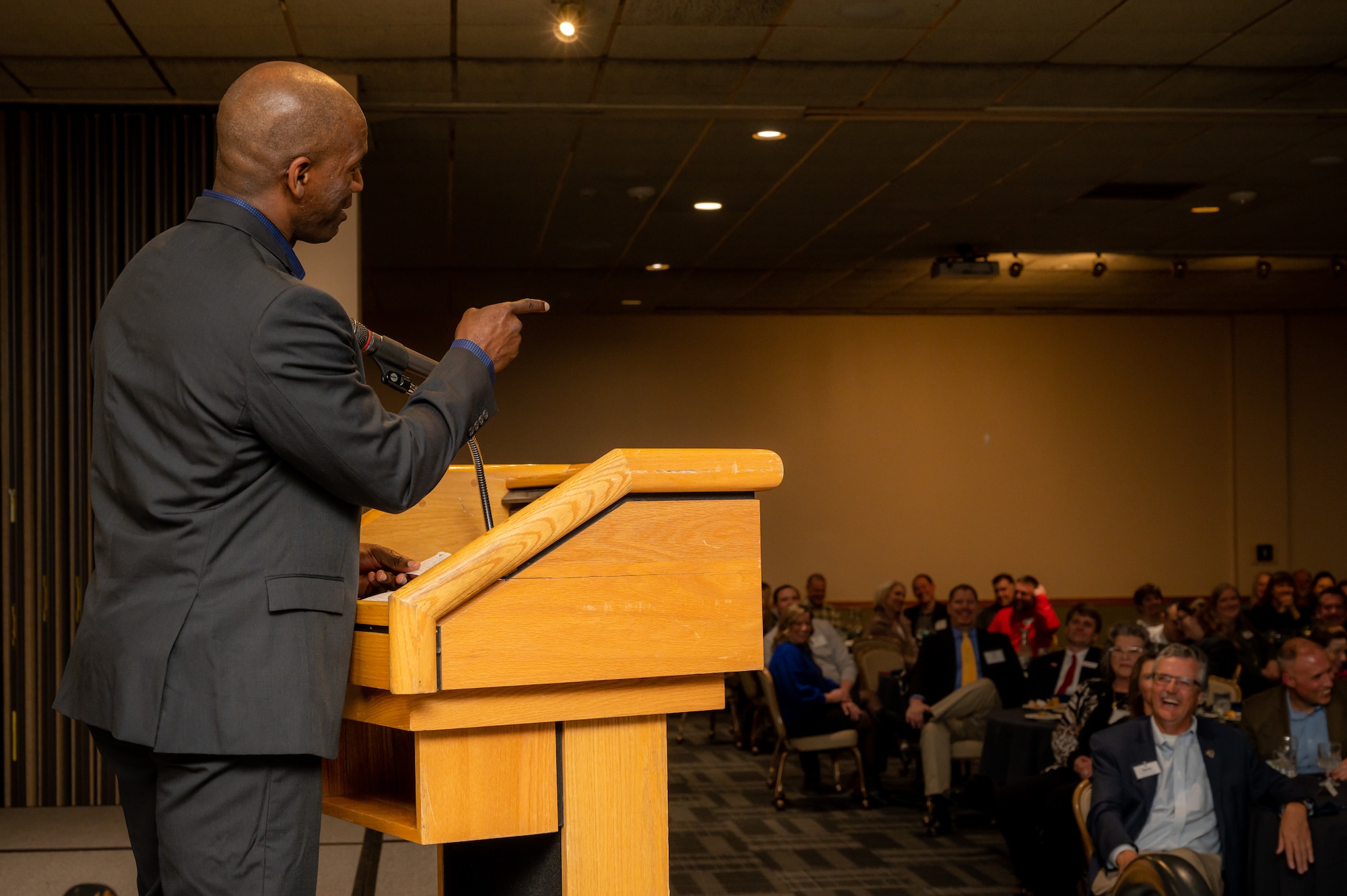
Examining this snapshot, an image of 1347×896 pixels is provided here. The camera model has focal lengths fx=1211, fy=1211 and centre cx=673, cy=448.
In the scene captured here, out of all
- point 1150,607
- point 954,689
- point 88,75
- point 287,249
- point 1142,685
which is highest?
point 88,75

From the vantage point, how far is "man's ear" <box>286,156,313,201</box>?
1184mm

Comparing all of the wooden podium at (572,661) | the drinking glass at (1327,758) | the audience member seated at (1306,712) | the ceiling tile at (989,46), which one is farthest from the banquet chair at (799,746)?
the wooden podium at (572,661)

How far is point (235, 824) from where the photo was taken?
1061 mm

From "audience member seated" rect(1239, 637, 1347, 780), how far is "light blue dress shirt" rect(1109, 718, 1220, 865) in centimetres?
98

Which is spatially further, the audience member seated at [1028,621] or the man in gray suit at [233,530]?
the audience member seated at [1028,621]

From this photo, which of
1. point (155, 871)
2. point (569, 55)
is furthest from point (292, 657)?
point (569, 55)

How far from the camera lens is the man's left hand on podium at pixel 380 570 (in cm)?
131

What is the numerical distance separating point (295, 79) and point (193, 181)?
487 cm

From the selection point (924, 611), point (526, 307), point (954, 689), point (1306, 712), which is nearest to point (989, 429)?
point (924, 611)

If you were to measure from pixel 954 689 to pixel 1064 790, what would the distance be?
222 cm

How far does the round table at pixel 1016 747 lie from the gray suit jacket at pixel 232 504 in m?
5.14

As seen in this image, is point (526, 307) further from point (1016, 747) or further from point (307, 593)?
point (1016, 747)

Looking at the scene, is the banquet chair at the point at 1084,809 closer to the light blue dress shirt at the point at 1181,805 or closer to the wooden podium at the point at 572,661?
the light blue dress shirt at the point at 1181,805

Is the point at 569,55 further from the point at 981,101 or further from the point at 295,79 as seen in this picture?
the point at 295,79
